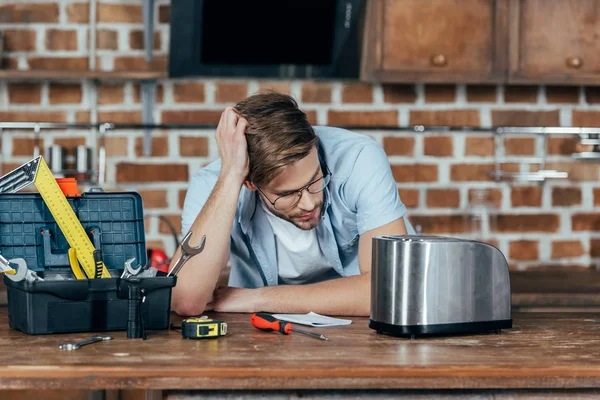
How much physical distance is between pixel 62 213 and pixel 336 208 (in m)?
0.66

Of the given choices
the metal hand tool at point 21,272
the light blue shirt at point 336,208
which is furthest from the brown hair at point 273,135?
the metal hand tool at point 21,272

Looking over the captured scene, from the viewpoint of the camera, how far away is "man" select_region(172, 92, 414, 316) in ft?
6.03

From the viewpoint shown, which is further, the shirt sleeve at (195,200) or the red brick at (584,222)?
the red brick at (584,222)

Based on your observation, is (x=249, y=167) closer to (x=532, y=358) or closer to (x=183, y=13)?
(x=532, y=358)

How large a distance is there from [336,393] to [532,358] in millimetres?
313

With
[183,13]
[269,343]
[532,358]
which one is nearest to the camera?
[532,358]

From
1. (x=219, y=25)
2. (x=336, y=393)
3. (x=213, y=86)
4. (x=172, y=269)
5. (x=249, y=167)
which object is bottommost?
(x=336, y=393)

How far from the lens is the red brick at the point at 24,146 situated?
3.14m

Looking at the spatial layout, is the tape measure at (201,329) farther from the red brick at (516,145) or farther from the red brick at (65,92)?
the red brick at (516,145)

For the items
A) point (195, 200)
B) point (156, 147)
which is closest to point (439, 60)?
point (156, 147)

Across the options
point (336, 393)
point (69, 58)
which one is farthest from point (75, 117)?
point (336, 393)

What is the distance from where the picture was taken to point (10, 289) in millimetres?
1612

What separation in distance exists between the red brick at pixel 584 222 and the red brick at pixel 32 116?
1913 mm

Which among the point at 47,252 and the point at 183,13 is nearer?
the point at 47,252
